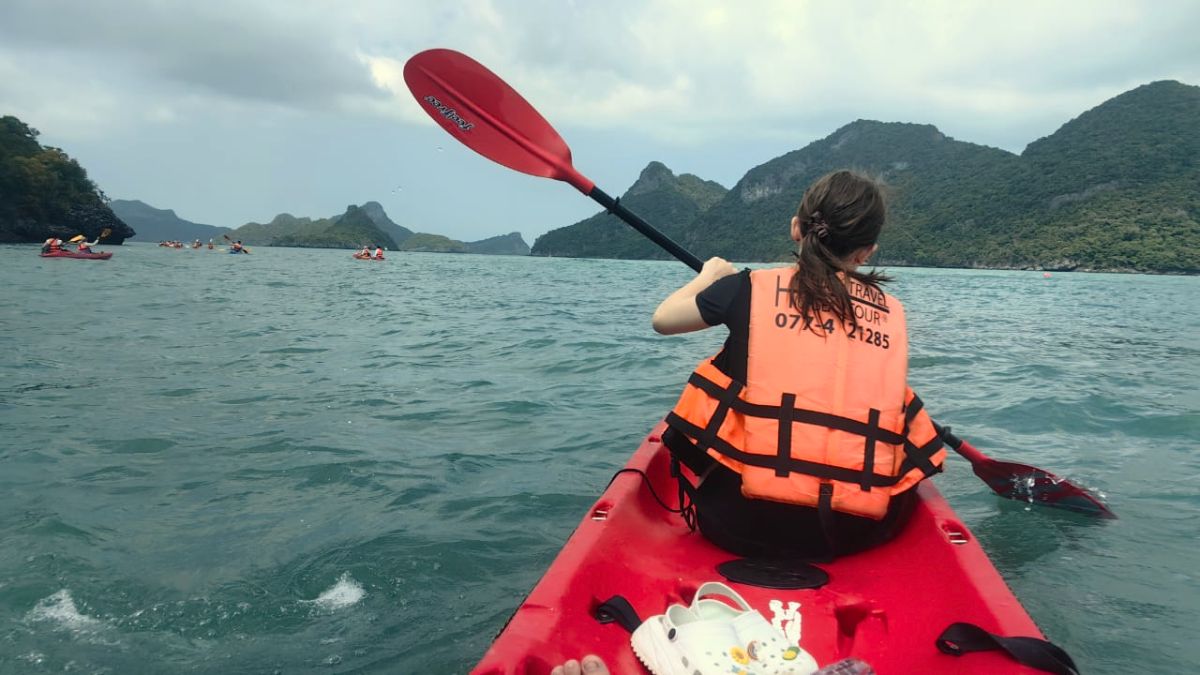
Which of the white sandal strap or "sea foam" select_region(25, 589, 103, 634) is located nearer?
the white sandal strap

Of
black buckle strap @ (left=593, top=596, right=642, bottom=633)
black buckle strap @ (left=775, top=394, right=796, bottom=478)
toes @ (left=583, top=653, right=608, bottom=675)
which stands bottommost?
black buckle strap @ (left=593, top=596, right=642, bottom=633)

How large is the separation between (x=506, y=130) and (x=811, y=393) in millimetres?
2833

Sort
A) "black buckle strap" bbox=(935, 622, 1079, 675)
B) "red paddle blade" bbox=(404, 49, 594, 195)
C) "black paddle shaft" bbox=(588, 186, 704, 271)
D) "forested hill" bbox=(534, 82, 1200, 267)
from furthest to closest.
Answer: "forested hill" bbox=(534, 82, 1200, 267), "red paddle blade" bbox=(404, 49, 594, 195), "black paddle shaft" bbox=(588, 186, 704, 271), "black buckle strap" bbox=(935, 622, 1079, 675)

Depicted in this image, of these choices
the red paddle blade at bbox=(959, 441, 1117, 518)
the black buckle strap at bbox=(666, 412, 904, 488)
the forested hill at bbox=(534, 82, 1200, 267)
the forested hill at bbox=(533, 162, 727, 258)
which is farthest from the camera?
the forested hill at bbox=(533, 162, 727, 258)

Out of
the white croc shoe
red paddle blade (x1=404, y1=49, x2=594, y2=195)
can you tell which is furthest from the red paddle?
the white croc shoe

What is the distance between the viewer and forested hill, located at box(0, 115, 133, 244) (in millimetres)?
58344

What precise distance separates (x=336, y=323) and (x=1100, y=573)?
11434mm

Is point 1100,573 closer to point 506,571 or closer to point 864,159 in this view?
point 506,571

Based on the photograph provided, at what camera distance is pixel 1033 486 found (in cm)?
429

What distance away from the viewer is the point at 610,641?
1.98 metres

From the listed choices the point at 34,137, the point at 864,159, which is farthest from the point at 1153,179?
the point at 34,137

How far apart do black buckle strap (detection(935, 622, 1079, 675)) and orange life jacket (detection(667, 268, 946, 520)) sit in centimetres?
45

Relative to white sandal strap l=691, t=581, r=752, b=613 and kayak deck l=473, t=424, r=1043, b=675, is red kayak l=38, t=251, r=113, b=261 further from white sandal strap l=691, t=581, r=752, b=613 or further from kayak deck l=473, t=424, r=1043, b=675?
white sandal strap l=691, t=581, r=752, b=613

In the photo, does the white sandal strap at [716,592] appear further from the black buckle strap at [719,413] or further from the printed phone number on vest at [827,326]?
the printed phone number on vest at [827,326]
